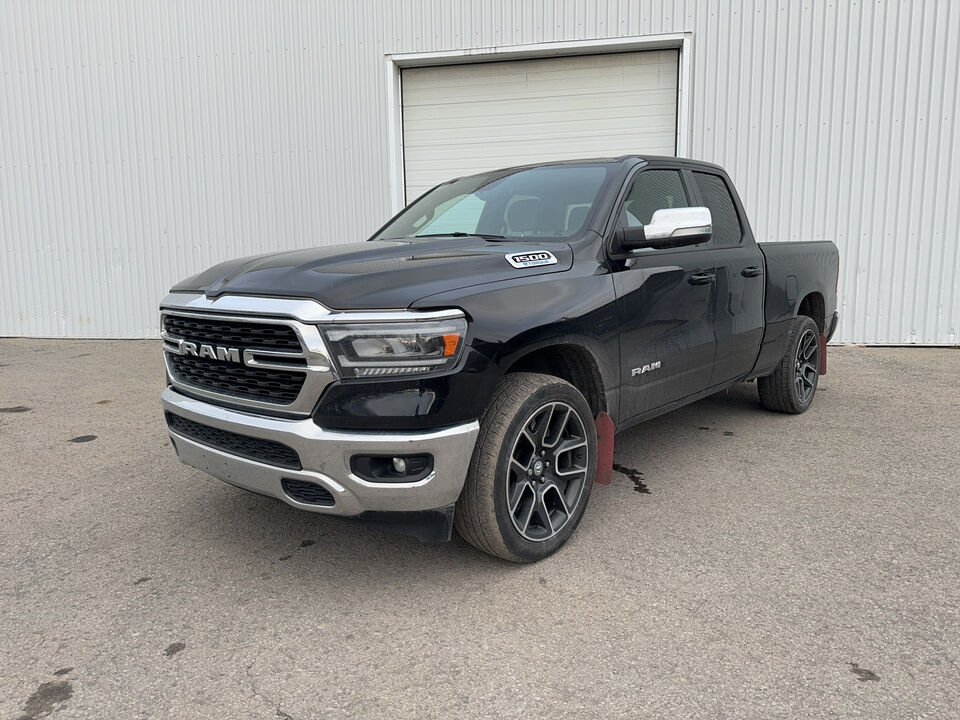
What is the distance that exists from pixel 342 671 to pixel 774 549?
6.25ft

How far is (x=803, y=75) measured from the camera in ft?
26.8

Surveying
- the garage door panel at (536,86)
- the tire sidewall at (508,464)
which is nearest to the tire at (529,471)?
the tire sidewall at (508,464)

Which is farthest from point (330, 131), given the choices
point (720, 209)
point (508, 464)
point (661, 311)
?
point (508, 464)

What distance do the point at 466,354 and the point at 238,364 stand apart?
899 mm

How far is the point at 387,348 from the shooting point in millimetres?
2473

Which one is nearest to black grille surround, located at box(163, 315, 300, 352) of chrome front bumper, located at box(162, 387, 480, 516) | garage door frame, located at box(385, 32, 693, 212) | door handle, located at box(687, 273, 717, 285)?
chrome front bumper, located at box(162, 387, 480, 516)

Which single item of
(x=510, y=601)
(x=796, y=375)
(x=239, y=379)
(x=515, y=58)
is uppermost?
(x=515, y=58)

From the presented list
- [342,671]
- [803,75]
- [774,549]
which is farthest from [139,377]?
[803,75]

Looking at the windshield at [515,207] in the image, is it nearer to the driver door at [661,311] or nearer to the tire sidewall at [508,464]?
the driver door at [661,311]

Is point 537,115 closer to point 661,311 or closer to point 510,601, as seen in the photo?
point 661,311

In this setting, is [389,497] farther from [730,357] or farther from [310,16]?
[310,16]

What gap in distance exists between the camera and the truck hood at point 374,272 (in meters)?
2.52

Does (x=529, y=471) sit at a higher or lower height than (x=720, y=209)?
lower

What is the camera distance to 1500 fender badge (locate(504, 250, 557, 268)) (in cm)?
293
